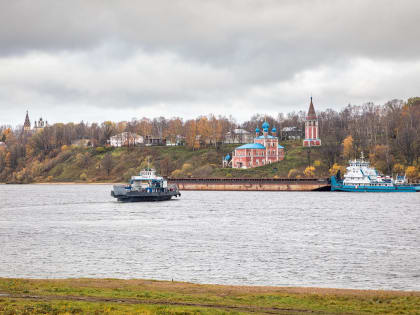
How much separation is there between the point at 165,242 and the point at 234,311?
2637 cm

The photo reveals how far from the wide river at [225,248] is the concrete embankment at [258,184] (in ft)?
212

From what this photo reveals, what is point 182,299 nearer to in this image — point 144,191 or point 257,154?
point 144,191

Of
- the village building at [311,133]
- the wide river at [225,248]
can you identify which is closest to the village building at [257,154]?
the village building at [311,133]

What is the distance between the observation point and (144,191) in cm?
10531

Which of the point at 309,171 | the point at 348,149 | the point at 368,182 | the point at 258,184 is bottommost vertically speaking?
the point at 258,184

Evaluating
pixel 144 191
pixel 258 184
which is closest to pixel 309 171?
pixel 258 184

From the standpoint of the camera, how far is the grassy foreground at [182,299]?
19.3 meters

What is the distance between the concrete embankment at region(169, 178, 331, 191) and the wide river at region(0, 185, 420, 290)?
64732 millimetres

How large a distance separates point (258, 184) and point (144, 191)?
49291 millimetres

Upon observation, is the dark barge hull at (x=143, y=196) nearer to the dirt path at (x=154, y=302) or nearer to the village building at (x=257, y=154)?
the village building at (x=257, y=154)

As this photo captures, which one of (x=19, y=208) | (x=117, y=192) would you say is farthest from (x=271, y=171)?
(x=19, y=208)

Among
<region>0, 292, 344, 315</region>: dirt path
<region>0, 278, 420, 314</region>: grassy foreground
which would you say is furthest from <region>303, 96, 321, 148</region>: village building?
<region>0, 292, 344, 315</region>: dirt path

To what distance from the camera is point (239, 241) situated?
4616 centimetres

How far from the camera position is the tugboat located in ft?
332
